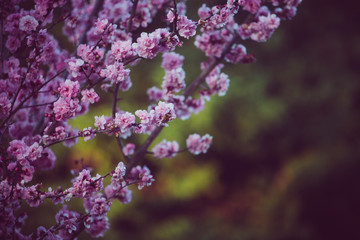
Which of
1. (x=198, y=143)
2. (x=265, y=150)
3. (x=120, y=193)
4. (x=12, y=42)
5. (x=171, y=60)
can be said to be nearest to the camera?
(x=12, y=42)

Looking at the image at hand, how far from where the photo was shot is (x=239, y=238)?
497 cm

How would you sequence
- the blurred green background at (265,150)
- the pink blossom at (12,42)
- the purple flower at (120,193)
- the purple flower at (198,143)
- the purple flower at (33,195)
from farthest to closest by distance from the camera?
the blurred green background at (265,150) < the purple flower at (198,143) < the purple flower at (120,193) < the pink blossom at (12,42) < the purple flower at (33,195)

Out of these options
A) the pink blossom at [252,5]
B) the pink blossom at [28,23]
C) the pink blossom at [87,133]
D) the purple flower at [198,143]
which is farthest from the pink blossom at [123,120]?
the pink blossom at [252,5]

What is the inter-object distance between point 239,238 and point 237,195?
111 cm

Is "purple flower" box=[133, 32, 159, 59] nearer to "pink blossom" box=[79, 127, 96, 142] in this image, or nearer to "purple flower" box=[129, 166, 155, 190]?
"pink blossom" box=[79, 127, 96, 142]

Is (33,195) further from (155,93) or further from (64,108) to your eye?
(155,93)

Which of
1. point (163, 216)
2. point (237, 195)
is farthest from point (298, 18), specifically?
point (163, 216)

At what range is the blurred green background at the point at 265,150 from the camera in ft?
16.2

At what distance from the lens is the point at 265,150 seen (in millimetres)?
5613

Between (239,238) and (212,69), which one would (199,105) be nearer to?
(212,69)

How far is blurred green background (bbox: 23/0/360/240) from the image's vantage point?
4.93 m

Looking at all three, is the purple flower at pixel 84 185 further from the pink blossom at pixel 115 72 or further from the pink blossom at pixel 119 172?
the pink blossom at pixel 115 72

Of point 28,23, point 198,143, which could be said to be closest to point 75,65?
point 28,23

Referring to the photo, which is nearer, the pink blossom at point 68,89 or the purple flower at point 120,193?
the pink blossom at point 68,89
